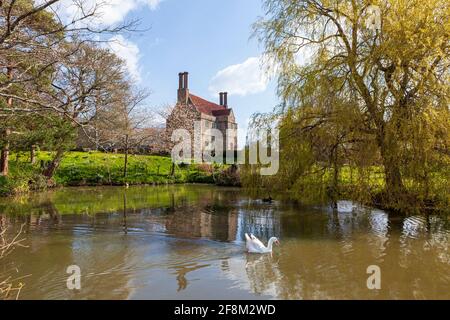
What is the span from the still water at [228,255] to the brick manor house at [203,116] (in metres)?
21.2

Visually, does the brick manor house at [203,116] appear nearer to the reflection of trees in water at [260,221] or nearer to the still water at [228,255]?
the reflection of trees in water at [260,221]

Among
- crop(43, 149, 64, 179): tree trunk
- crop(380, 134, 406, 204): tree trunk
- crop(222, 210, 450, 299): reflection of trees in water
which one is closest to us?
crop(222, 210, 450, 299): reflection of trees in water

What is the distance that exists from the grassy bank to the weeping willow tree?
50.7ft

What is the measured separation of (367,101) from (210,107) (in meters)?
40.4

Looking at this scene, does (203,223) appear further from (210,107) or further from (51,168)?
(210,107)

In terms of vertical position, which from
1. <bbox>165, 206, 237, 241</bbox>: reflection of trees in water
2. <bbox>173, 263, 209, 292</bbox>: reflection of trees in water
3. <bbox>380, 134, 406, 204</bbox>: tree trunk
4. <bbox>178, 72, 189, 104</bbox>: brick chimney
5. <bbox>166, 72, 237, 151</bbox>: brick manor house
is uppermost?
<bbox>178, 72, 189, 104</bbox>: brick chimney

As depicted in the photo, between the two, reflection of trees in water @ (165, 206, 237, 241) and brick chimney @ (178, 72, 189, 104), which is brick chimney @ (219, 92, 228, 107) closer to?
brick chimney @ (178, 72, 189, 104)

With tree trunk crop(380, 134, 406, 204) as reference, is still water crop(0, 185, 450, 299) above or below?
below

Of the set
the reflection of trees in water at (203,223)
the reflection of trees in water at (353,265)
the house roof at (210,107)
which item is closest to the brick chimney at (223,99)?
the house roof at (210,107)

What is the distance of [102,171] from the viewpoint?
2762 centimetres

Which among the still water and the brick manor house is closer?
the still water

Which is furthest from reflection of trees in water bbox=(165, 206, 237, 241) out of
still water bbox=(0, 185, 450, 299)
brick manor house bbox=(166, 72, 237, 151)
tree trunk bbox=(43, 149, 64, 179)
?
brick manor house bbox=(166, 72, 237, 151)

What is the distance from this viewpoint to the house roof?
47.3 metres
